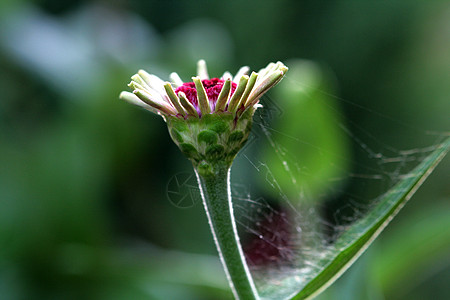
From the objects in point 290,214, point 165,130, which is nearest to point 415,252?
point 290,214

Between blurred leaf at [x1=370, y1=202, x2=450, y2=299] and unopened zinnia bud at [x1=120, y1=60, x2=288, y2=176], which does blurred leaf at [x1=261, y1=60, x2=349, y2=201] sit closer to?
blurred leaf at [x1=370, y1=202, x2=450, y2=299]

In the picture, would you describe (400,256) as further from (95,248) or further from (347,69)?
(347,69)

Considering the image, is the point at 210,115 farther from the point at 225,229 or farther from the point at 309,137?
the point at 309,137

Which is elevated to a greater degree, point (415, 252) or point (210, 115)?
point (210, 115)

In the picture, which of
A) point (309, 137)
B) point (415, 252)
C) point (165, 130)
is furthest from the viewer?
point (165, 130)

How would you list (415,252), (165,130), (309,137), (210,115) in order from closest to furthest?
1. (210,115)
2. (415,252)
3. (309,137)
4. (165,130)

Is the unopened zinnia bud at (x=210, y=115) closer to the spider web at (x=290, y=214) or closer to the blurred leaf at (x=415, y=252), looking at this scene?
the spider web at (x=290, y=214)

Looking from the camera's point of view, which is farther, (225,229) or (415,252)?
(415,252)
